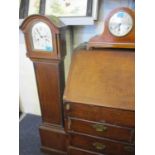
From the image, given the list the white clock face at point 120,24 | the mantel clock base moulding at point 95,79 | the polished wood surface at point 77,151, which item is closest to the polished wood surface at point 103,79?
the mantel clock base moulding at point 95,79

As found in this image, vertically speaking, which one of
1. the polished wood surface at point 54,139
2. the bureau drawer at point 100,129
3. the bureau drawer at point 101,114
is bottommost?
the polished wood surface at point 54,139

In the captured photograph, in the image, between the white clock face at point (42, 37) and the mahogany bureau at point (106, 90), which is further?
the white clock face at point (42, 37)

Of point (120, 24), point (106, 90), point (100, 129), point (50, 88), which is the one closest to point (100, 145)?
point (100, 129)

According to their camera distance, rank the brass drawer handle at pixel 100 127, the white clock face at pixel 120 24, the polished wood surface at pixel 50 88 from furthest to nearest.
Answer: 1. the polished wood surface at pixel 50 88
2. the brass drawer handle at pixel 100 127
3. the white clock face at pixel 120 24

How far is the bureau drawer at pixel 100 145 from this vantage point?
1.24m

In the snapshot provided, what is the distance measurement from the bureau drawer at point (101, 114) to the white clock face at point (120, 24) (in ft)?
1.68

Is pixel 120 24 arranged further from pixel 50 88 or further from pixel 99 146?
pixel 99 146

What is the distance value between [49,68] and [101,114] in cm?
53

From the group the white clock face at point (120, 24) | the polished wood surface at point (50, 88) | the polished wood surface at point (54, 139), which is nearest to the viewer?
the white clock face at point (120, 24)

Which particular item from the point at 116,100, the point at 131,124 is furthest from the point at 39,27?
the point at 131,124

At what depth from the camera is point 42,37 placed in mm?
1297

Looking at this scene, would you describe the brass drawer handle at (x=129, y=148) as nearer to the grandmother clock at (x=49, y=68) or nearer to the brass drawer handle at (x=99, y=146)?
the brass drawer handle at (x=99, y=146)
